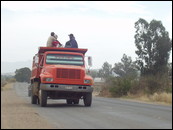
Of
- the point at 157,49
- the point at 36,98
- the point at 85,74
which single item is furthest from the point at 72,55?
the point at 157,49

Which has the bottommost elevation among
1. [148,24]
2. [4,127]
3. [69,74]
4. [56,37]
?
[4,127]

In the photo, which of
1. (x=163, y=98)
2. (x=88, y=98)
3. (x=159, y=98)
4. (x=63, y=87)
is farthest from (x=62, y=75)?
(x=159, y=98)

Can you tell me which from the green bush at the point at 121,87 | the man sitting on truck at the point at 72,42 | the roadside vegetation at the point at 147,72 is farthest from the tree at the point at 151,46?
the man sitting on truck at the point at 72,42

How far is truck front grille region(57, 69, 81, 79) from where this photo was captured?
1786cm

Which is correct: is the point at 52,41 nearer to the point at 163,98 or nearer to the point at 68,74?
the point at 68,74

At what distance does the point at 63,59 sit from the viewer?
1908 cm

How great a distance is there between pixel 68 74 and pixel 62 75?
27 centimetres

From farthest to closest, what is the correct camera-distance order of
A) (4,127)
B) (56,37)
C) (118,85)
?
(118,85) < (56,37) < (4,127)

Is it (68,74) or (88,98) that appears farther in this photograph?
(88,98)

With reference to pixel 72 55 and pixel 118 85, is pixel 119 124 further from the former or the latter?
pixel 118 85

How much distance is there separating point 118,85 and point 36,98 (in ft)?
49.2

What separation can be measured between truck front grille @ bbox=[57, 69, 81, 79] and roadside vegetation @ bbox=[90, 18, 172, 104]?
2675mm

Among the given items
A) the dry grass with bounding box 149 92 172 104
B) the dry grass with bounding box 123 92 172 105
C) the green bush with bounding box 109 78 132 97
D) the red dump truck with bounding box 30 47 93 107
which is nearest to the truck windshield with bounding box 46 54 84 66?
the red dump truck with bounding box 30 47 93 107

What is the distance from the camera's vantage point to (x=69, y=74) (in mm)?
17938
